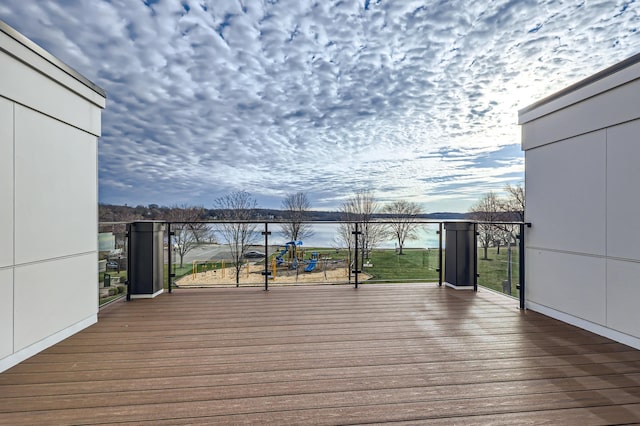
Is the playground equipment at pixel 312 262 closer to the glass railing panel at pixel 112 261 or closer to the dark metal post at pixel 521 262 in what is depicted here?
the glass railing panel at pixel 112 261

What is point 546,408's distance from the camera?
1669mm

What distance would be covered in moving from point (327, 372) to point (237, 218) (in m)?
9.74

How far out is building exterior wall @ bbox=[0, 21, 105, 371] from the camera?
2281 mm

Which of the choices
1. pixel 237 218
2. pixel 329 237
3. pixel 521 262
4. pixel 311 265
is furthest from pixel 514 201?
pixel 521 262

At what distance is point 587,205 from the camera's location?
3033 mm

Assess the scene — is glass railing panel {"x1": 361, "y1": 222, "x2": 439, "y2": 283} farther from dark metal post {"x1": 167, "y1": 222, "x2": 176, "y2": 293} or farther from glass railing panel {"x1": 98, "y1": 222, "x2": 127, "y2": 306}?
glass railing panel {"x1": 98, "y1": 222, "x2": 127, "y2": 306}

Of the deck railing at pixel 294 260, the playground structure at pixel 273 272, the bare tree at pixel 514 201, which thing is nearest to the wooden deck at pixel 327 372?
the deck railing at pixel 294 260

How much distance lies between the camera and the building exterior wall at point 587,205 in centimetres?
262

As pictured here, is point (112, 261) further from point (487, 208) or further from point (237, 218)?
point (487, 208)

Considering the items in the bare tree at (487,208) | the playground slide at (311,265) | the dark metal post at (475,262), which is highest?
the bare tree at (487,208)

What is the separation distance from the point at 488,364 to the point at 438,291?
2454 millimetres

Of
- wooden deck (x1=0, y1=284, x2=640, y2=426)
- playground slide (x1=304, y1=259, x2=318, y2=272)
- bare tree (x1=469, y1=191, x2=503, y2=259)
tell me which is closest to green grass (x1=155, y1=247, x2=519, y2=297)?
playground slide (x1=304, y1=259, x2=318, y2=272)

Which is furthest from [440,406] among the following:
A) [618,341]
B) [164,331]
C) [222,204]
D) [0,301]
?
[222,204]

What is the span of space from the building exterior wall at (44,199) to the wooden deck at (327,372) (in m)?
0.30
